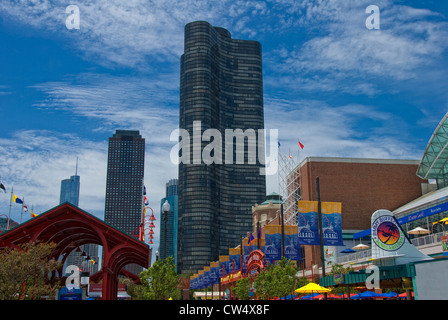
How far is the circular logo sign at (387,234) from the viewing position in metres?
27.8

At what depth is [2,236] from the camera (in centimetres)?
3628

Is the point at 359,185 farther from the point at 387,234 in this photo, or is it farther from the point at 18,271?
the point at 18,271

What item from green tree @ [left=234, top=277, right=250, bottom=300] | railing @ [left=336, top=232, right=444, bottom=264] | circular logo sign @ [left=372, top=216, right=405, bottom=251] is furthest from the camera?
green tree @ [left=234, top=277, right=250, bottom=300]

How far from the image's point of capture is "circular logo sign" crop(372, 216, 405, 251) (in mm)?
27812

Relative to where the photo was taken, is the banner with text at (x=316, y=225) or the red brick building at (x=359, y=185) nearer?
the banner with text at (x=316, y=225)

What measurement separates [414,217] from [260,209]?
79800mm

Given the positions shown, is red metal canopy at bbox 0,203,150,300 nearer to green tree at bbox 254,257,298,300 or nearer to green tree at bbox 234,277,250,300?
green tree at bbox 254,257,298,300

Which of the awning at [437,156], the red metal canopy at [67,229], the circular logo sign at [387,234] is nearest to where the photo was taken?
the circular logo sign at [387,234]

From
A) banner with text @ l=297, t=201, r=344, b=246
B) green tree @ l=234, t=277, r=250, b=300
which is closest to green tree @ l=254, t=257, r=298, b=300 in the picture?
banner with text @ l=297, t=201, r=344, b=246

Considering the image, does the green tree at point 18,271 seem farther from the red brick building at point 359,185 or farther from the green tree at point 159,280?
the red brick building at point 359,185

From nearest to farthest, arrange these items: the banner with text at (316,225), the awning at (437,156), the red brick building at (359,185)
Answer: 1. the banner with text at (316,225)
2. the awning at (437,156)
3. the red brick building at (359,185)

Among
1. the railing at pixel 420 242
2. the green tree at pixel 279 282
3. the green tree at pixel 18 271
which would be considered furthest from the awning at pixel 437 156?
the green tree at pixel 18 271
